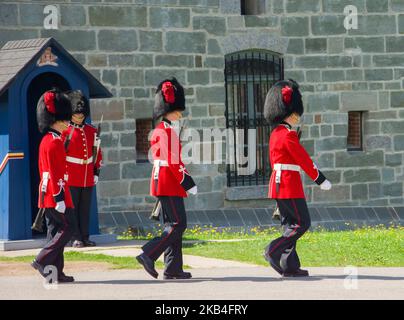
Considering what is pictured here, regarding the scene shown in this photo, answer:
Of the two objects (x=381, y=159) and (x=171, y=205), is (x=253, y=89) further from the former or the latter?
(x=171, y=205)

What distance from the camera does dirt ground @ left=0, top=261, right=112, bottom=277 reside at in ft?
40.6

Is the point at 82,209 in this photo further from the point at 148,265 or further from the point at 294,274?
the point at 294,274

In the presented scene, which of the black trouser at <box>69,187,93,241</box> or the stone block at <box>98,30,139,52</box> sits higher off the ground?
the stone block at <box>98,30,139,52</box>

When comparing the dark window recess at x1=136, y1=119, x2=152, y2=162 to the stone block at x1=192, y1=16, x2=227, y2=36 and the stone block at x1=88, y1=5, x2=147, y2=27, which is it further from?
the stone block at x1=192, y1=16, x2=227, y2=36

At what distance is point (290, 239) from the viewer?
11.8m

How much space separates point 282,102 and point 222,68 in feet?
24.5

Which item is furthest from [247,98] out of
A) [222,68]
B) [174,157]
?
[174,157]

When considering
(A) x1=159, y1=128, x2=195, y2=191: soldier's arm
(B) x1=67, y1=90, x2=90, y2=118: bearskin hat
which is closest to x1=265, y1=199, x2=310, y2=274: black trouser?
(A) x1=159, y1=128, x2=195, y2=191: soldier's arm

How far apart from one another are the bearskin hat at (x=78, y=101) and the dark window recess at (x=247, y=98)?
17.6 feet

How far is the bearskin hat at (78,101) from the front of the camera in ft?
47.7

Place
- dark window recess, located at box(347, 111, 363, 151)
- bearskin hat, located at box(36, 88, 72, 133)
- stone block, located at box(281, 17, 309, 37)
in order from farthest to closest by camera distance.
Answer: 1. dark window recess, located at box(347, 111, 363, 151)
2. stone block, located at box(281, 17, 309, 37)
3. bearskin hat, located at box(36, 88, 72, 133)

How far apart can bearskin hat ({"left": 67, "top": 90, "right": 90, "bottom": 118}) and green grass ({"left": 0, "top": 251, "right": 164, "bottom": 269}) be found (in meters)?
1.75

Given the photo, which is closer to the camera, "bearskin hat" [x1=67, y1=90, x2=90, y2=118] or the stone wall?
"bearskin hat" [x1=67, y1=90, x2=90, y2=118]

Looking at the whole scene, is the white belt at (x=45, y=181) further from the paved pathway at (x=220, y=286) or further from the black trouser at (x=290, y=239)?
the black trouser at (x=290, y=239)
